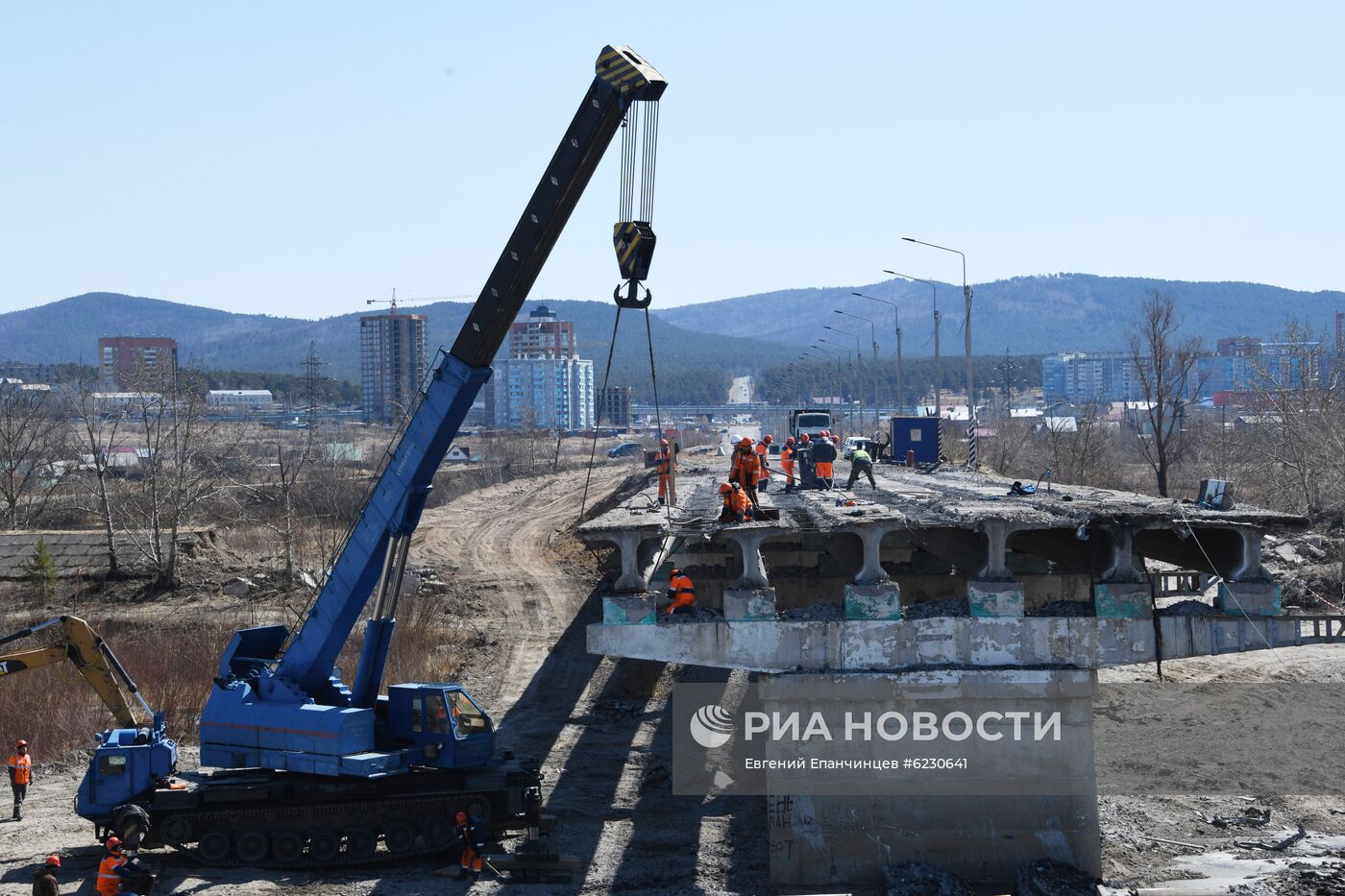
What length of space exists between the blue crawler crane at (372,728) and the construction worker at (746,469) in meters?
5.03

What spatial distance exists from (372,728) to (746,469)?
733 cm

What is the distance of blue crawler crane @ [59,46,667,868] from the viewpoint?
57.6 ft

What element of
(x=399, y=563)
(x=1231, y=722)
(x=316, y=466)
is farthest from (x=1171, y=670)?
(x=316, y=466)

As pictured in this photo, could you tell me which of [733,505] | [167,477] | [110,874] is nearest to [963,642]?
[733,505]

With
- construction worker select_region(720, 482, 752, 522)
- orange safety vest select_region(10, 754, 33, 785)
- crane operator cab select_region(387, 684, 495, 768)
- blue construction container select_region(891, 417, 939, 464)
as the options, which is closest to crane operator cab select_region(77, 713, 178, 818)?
orange safety vest select_region(10, 754, 33, 785)

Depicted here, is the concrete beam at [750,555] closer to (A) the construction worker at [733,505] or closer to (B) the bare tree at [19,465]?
(A) the construction worker at [733,505]

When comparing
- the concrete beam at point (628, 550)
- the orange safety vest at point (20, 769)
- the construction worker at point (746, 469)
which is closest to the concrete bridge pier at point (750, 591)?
the concrete beam at point (628, 550)

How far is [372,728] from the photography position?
18.0 meters

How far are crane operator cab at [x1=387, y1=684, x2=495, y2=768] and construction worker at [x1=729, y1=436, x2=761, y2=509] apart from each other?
19.3 feet

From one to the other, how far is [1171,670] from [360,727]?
21169 millimetres

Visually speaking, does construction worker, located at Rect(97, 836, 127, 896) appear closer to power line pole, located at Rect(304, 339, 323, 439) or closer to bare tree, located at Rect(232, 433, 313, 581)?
bare tree, located at Rect(232, 433, 313, 581)

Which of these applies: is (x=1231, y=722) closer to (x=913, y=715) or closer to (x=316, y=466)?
(x=913, y=715)

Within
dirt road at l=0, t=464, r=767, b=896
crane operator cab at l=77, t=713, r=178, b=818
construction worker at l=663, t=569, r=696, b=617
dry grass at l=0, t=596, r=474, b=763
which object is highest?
construction worker at l=663, t=569, r=696, b=617

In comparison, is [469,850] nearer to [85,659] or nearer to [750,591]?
[750,591]
